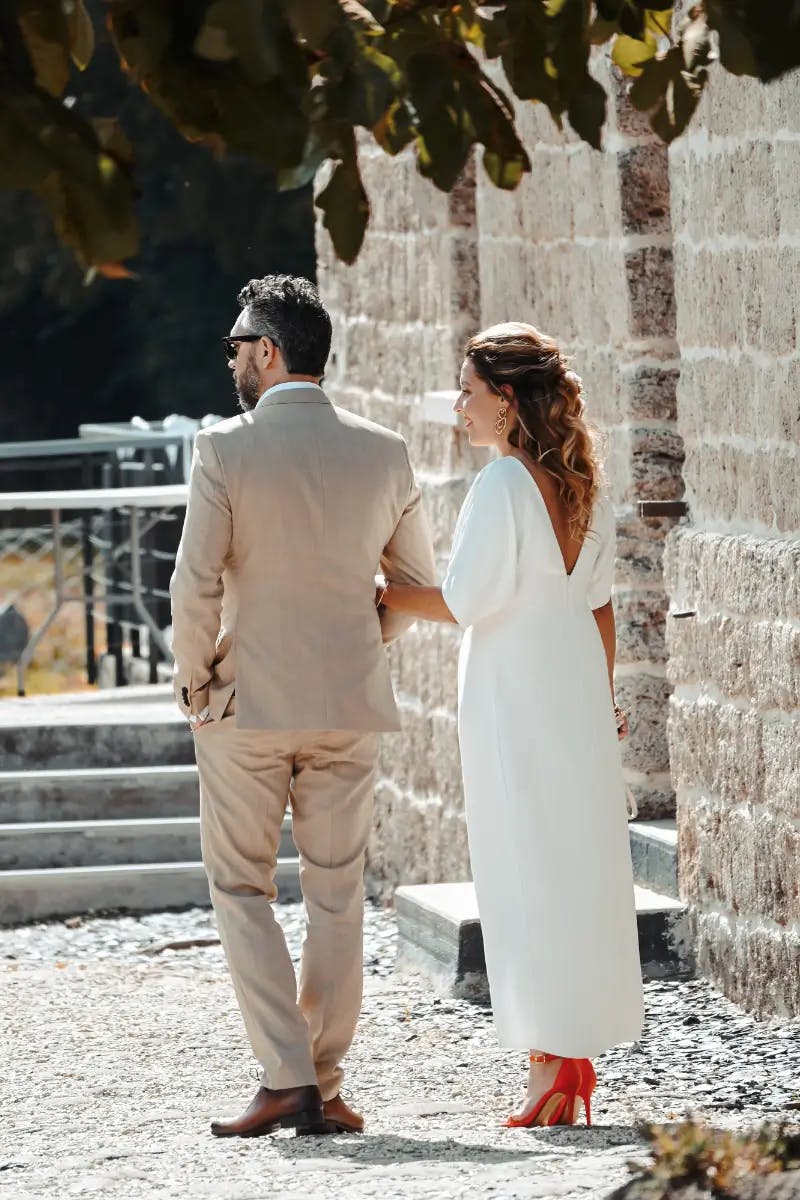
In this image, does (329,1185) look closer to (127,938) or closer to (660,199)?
(660,199)

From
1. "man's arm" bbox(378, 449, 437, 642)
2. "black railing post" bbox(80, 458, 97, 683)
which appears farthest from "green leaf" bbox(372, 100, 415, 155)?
"black railing post" bbox(80, 458, 97, 683)

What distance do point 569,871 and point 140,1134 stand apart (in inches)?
43.8

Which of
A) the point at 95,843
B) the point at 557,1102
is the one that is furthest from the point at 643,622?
the point at 95,843

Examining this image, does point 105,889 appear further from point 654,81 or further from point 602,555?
point 654,81

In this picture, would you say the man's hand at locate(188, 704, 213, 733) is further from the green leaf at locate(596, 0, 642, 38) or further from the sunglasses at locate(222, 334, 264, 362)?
the green leaf at locate(596, 0, 642, 38)

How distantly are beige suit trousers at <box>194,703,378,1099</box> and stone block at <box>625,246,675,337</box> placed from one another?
2019 millimetres

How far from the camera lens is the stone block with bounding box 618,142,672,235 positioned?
658cm

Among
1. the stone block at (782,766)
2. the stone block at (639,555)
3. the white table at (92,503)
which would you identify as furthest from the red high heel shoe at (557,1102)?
the white table at (92,503)

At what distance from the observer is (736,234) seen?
19.1ft

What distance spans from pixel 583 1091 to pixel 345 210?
2.47m

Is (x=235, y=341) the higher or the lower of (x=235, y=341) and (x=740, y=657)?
the higher

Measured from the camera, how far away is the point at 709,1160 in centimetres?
323

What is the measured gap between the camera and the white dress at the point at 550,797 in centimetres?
479

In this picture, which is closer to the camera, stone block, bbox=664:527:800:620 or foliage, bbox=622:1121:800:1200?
foliage, bbox=622:1121:800:1200
